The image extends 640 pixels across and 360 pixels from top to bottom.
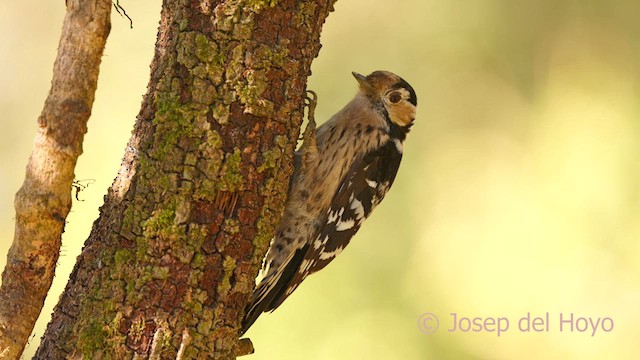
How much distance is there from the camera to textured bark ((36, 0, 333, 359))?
276 centimetres

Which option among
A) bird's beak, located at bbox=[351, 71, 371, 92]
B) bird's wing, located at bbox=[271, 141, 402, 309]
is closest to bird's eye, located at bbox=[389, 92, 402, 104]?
bird's beak, located at bbox=[351, 71, 371, 92]

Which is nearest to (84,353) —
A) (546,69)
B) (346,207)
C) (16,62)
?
(346,207)

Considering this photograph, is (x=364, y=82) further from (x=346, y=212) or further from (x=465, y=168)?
(x=465, y=168)

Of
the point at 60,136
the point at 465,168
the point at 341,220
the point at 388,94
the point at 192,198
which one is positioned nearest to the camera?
the point at 60,136

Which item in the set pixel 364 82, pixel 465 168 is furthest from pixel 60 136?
pixel 465 168

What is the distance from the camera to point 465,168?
7.75 m

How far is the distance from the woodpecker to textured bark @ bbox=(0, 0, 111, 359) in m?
1.14

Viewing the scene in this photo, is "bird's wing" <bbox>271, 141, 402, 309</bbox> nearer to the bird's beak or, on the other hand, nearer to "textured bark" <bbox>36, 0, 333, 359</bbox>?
the bird's beak

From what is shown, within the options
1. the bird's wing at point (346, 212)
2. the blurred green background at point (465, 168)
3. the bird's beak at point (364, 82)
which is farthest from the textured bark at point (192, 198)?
the blurred green background at point (465, 168)

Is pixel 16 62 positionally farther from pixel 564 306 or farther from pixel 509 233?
pixel 564 306

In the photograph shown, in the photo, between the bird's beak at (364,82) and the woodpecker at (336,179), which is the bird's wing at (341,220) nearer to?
the woodpecker at (336,179)

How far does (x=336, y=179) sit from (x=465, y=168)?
146 inches

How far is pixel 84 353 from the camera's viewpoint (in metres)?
2.74

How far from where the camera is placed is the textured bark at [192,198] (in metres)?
2.76
